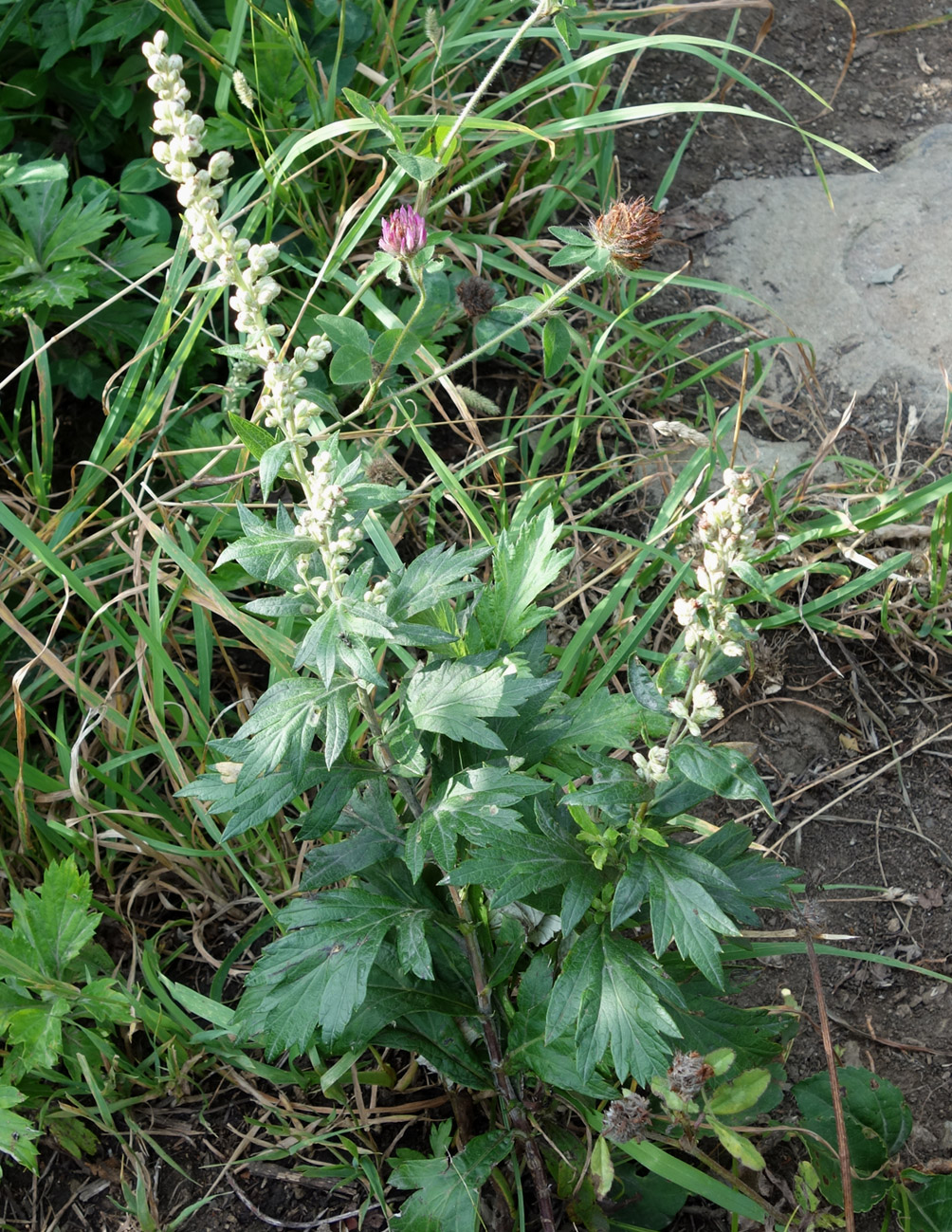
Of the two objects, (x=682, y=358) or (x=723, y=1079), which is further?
(x=682, y=358)

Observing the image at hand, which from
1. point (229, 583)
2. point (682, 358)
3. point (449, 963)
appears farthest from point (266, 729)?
point (682, 358)

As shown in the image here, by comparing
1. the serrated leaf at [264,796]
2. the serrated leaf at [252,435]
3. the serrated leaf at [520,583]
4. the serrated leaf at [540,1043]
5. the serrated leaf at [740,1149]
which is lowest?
the serrated leaf at [540,1043]

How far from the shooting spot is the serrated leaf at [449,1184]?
1.60m

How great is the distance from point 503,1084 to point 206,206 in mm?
1423

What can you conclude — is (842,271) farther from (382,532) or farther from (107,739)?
(107,739)

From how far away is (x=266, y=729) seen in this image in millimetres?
1415

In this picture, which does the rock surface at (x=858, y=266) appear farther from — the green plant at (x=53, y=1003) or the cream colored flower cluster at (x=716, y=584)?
the green plant at (x=53, y=1003)

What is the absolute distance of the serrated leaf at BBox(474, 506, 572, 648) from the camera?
1.72 meters

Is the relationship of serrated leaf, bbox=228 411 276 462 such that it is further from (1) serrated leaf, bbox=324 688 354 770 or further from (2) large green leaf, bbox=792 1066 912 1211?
(2) large green leaf, bbox=792 1066 912 1211

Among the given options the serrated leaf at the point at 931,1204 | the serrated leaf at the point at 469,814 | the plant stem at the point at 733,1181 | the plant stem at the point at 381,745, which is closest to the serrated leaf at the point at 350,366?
the plant stem at the point at 381,745

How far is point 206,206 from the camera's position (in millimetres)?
1326

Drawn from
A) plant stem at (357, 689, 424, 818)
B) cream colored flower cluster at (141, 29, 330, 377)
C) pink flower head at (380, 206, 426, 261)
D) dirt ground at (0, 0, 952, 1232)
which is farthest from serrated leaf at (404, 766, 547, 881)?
pink flower head at (380, 206, 426, 261)

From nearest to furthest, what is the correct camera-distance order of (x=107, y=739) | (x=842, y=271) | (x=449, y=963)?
(x=449, y=963), (x=107, y=739), (x=842, y=271)

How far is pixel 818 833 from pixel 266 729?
1364 mm
